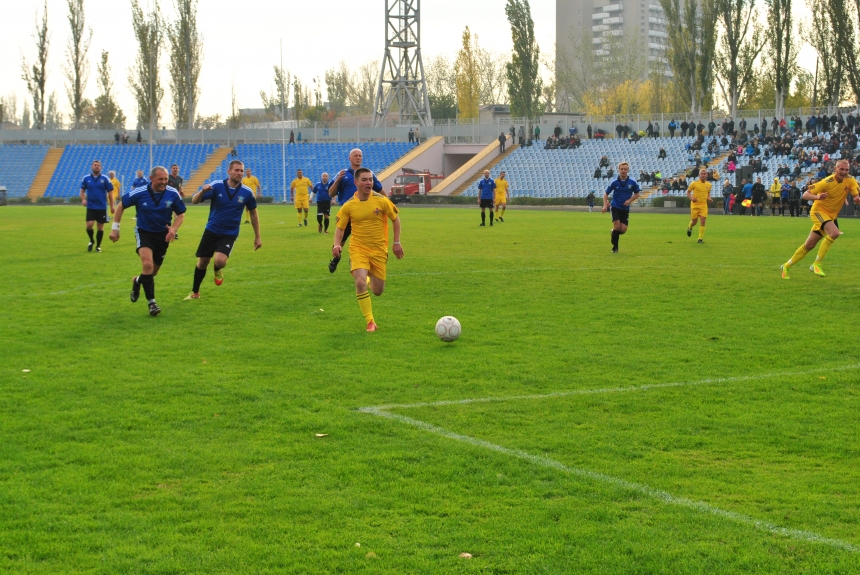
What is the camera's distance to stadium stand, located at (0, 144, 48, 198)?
6675 centimetres

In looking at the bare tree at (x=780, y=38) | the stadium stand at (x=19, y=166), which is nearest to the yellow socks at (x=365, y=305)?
the bare tree at (x=780, y=38)

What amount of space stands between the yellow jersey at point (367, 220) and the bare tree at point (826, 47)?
5399cm

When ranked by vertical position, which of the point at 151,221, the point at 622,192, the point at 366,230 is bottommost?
the point at 366,230

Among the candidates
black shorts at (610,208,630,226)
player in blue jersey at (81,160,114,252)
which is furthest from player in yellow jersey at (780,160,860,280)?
player in blue jersey at (81,160,114,252)

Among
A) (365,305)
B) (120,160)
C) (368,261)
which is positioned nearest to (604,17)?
(120,160)

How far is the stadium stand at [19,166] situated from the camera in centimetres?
6675

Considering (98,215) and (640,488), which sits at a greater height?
(98,215)

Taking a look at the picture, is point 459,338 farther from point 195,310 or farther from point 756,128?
point 756,128

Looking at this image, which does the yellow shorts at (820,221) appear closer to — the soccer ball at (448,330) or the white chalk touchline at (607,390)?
the white chalk touchline at (607,390)

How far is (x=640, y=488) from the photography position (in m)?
5.64

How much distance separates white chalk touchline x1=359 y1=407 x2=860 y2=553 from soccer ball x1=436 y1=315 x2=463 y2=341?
2892mm

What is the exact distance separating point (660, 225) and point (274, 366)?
25.4 meters

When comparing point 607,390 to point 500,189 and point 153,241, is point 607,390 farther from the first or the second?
point 500,189

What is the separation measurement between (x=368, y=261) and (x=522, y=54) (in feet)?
223
